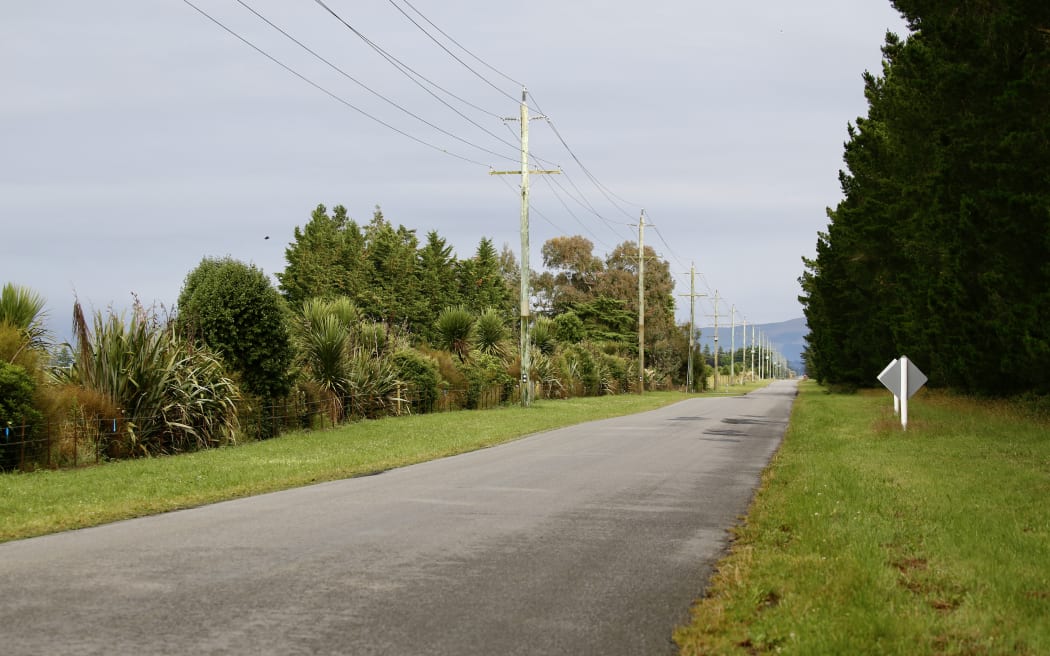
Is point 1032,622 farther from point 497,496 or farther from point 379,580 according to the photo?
point 497,496

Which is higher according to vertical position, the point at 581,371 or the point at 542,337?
the point at 542,337

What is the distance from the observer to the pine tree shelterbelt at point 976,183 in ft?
66.1

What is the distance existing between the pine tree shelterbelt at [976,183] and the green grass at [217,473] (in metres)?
11.3

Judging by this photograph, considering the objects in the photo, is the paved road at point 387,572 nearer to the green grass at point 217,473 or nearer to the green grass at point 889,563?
the green grass at point 889,563

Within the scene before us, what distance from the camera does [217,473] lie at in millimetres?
13961

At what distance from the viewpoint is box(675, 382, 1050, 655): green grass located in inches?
221

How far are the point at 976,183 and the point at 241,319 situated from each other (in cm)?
1692

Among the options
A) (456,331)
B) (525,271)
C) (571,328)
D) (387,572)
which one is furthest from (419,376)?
(571,328)

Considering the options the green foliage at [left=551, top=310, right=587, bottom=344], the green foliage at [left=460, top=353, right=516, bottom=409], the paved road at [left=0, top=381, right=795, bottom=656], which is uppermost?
the green foliage at [left=551, top=310, right=587, bottom=344]

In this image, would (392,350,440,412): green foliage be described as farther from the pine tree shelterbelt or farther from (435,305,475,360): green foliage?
the pine tree shelterbelt

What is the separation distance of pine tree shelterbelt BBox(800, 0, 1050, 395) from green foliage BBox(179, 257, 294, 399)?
15.4 metres

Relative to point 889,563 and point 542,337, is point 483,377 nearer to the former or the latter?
point 542,337

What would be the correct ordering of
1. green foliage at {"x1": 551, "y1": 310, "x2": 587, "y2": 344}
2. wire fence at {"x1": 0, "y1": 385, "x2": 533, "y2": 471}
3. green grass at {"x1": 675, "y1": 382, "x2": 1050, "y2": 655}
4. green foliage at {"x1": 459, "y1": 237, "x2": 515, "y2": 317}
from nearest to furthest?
1. green grass at {"x1": 675, "y1": 382, "x2": 1050, "y2": 655}
2. wire fence at {"x1": 0, "y1": 385, "x2": 533, "y2": 471}
3. green foliage at {"x1": 459, "y1": 237, "x2": 515, "y2": 317}
4. green foliage at {"x1": 551, "y1": 310, "x2": 587, "y2": 344}

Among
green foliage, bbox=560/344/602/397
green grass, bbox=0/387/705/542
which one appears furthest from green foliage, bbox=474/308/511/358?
green grass, bbox=0/387/705/542
